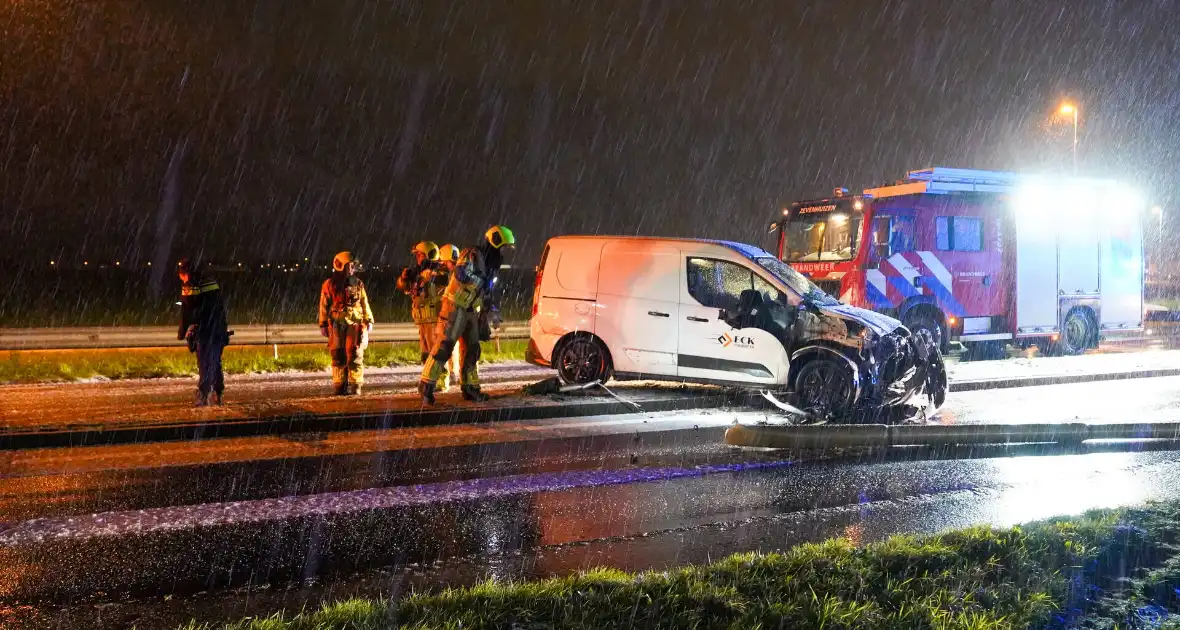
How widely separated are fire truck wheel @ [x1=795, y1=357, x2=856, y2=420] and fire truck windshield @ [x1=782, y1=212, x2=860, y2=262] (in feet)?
20.5

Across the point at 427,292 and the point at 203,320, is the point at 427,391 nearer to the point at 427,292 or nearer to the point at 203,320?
the point at 427,292

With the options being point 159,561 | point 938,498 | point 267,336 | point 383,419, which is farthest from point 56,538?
point 267,336

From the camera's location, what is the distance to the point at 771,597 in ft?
13.1

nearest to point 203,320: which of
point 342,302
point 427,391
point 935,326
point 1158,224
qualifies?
point 342,302

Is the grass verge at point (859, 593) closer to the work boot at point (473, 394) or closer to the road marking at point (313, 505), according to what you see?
the road marking at point (313, 505)

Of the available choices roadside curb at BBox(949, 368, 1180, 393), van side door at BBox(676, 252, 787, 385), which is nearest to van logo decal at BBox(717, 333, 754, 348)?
van side door at BBox(676, 252, 787, 385)

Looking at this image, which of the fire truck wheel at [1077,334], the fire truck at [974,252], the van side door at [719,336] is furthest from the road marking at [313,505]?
the fire truck wheel at [1077,334]

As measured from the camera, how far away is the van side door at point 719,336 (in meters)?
10.1

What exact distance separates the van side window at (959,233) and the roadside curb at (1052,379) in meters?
3.04

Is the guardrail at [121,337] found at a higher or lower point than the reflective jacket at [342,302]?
lower

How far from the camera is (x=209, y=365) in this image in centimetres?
1011

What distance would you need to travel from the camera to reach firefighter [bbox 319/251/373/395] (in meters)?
11.2

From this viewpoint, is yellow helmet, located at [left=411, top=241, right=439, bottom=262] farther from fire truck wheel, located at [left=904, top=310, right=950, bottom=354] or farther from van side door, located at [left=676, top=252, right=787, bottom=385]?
fire truck wheel, located at [left=904, top=310, right=950, bottom=354]

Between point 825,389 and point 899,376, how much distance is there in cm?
77
